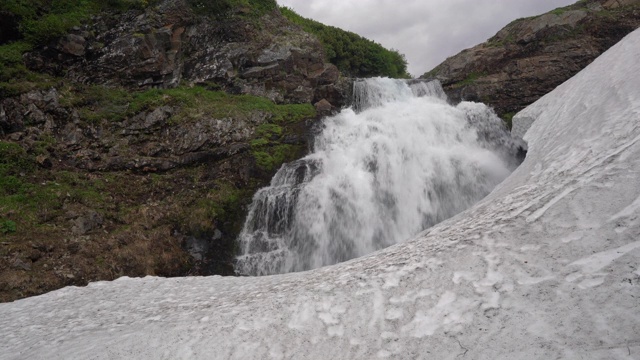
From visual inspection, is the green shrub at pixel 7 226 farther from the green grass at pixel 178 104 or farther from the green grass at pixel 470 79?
the green grass at pixel 470 79

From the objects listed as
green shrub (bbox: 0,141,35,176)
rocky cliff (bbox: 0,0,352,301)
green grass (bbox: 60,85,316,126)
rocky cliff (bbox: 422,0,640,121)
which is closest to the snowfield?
rocky cliff (bbox: 0,0,352,301)

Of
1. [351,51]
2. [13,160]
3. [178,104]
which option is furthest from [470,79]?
Result: [13,160]

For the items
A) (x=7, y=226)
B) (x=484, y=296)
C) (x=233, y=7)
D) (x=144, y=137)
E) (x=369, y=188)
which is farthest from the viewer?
(x=233, y=7)

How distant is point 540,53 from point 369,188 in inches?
554

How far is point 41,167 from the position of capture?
10.8 metres

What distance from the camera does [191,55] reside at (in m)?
17.8

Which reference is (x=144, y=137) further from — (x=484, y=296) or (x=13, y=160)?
(x=484, y=296)

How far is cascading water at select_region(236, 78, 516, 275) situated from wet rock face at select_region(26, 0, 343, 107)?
5.61m

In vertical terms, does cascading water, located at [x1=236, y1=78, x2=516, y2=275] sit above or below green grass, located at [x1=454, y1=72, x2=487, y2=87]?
below

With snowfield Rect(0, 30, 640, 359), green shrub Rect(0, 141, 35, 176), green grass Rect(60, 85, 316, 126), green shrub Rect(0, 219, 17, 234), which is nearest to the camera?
snowfield Rect(0, 30, 640, 359)

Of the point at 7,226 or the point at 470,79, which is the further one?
the point at 470,79

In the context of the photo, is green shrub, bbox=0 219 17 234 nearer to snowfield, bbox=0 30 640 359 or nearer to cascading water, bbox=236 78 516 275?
snowfield, bbox=0 30 640 359

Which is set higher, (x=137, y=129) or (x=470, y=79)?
(x=470, y=79)

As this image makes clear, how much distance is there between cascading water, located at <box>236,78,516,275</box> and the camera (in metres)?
10.6
